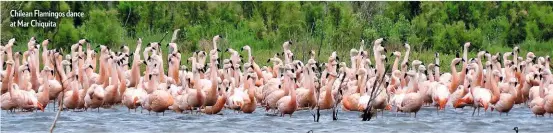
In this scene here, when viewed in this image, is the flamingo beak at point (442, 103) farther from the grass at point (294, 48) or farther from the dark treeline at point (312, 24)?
the grass at point (294, 48)

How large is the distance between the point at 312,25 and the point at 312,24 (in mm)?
2394

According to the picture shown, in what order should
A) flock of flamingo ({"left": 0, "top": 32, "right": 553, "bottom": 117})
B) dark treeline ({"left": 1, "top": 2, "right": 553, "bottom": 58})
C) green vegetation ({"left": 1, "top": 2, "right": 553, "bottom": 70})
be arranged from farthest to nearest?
dark treeline ({"left": 1, "top": 2, "right": 553, "bottom": 58}) → green vegetation ({"left": 1, "top": 2, "right": 553, "bottom": 70}) → flock of flamingo ({"left": 0, "top": 32, "right": 553, "bottom": 117})

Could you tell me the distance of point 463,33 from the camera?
1923 cm

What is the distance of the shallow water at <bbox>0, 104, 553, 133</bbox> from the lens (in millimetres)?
11586

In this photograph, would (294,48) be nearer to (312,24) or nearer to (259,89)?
(312,24)

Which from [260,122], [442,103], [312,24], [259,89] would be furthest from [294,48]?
[260,122]

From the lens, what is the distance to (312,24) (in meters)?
21.6

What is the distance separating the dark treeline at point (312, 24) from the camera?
63.4 feet

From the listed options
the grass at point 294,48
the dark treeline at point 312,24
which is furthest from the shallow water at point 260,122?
the grass at point 294,48

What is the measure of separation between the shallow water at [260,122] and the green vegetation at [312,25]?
4711 millimetres

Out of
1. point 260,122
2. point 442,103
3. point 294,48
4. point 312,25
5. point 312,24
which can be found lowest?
point 260,122

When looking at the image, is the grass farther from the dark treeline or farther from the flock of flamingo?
the flock of flamingo

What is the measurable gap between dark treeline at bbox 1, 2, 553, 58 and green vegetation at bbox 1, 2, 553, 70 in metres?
0.02

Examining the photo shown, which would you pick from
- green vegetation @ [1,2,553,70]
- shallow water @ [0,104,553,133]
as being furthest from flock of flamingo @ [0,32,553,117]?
green vegetation @ [1,2,553,70]
